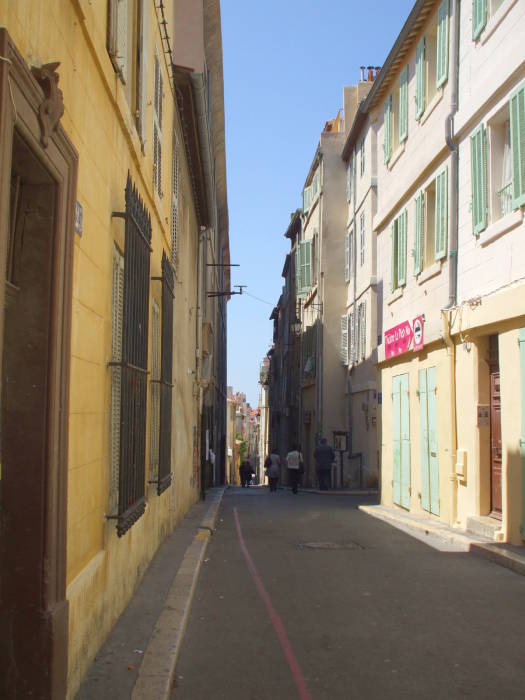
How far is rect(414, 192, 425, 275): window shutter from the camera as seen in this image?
15086mm

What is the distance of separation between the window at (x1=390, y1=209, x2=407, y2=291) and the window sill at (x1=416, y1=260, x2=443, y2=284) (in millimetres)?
1327

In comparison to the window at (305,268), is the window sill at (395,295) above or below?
below

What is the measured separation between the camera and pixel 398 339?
16.4 m

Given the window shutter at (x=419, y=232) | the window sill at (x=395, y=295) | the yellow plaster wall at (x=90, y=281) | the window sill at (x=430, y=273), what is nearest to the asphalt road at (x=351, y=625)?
the yellow plaster wall at (x=90, y=281)

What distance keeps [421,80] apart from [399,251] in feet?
11.0

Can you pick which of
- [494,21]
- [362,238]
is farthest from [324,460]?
[494,21]

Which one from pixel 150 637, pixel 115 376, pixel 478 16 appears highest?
pixel 478 16

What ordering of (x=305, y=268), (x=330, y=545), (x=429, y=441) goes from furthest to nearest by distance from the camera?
(x=305, y=268), (x=429, y=441), (x=330, y=545)

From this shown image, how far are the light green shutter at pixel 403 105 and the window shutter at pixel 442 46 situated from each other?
96.0 inches

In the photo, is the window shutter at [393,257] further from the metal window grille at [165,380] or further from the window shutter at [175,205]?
the metal window grille at [165,380]

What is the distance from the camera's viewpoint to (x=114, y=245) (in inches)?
241

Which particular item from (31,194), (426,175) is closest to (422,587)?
(31,194)

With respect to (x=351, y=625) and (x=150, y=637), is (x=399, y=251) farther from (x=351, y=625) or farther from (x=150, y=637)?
(x=150, y=637)

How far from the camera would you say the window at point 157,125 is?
9422 mm
